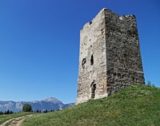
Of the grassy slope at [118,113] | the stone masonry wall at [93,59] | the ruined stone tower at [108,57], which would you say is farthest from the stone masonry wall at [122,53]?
the grassy slope at [118,113]

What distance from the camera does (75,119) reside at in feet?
70.5

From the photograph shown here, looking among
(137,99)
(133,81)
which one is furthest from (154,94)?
(133,81)

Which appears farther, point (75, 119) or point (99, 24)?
point (99, 24)

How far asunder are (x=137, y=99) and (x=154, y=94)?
2.18 metres

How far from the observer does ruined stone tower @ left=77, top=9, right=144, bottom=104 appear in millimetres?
28672

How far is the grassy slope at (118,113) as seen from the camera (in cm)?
2002

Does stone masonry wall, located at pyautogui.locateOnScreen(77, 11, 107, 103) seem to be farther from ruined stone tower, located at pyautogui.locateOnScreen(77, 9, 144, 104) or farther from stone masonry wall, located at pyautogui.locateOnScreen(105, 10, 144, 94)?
stone masonry wall, located at pyautogui.locateOnScreen(105, 10, 144, 94)

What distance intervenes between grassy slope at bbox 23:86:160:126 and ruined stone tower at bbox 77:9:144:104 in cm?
239

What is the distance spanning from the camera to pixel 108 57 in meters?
28.9

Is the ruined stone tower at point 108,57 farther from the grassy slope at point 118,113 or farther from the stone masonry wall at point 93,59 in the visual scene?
the grassy slope at point 118,113

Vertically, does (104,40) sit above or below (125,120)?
above

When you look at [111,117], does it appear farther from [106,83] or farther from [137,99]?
[106,83]

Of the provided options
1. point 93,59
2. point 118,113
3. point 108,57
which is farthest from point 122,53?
point 118,113

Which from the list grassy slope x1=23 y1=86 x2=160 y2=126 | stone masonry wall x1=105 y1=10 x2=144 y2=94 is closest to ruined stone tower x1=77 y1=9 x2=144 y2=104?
stone masonry wall x1=105 y1=10 x2=144 y2=94
